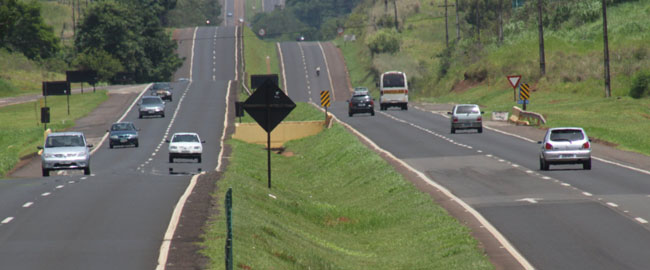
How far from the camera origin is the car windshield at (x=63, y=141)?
4069 cm

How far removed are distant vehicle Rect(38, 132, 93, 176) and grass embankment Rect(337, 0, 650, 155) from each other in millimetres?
24180

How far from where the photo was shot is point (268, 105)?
28.2 m

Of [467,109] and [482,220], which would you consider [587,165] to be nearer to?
[482,220]

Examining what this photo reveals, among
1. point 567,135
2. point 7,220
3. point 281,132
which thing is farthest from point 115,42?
point 7,220

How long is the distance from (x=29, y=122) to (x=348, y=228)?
6742 cm

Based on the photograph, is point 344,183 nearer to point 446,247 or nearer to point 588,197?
→ point 588,197

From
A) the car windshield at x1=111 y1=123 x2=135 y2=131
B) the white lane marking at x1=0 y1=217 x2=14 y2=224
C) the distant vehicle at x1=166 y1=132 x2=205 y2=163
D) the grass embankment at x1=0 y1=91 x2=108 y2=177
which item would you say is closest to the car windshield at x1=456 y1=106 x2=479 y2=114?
the distant vehicle at x1=166 y1=132 x2=205 y2=163

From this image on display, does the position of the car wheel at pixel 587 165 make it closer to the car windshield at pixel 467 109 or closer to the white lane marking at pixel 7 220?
the white lane marking at pixel 7 220

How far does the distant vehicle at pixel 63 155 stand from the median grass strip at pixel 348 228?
857cm

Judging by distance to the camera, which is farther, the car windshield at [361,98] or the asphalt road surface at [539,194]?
the car windshield at [361,98]

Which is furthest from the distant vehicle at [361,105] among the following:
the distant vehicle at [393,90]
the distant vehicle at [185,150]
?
the distant vehicle at [185,150]

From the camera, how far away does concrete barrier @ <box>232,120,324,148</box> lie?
7300 centimetres

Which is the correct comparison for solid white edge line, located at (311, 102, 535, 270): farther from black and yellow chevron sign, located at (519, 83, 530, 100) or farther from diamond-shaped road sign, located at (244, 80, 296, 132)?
black and yellow chevron sign, located at (519, 83, 530, 100)

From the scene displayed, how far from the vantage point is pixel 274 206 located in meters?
27.8
